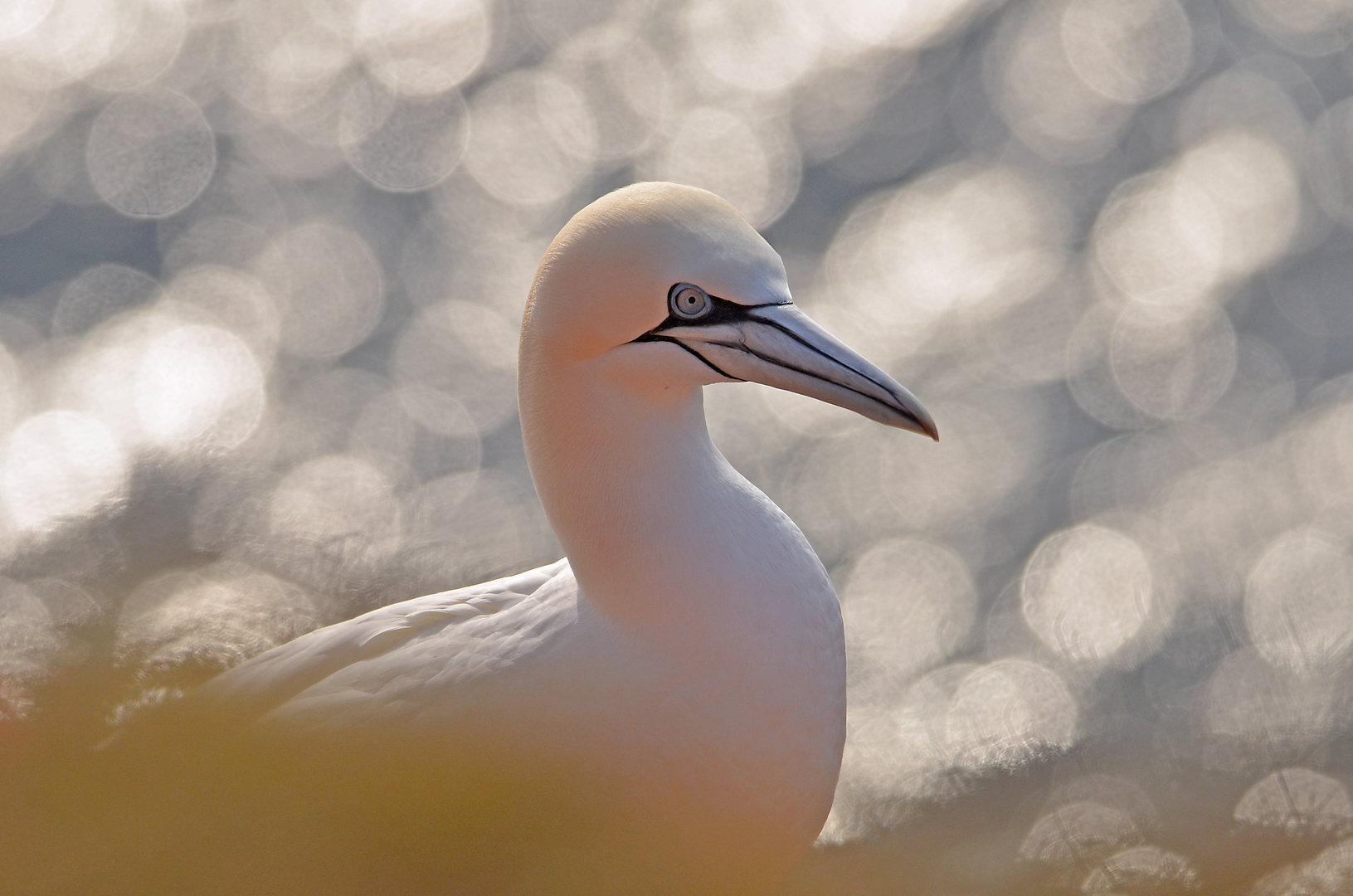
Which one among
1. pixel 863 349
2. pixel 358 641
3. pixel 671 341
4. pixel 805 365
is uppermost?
pixel 863 349

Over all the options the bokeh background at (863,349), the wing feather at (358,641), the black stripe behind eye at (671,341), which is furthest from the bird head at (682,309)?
the bokeh background at (863,349)

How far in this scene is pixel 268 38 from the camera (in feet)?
31.4

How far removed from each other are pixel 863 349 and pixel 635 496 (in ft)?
17.1

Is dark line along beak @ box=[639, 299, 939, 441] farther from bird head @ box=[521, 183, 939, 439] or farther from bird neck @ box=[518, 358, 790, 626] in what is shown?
bird neck @ box=[518, 358, 790, 626]

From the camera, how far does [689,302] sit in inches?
91.5

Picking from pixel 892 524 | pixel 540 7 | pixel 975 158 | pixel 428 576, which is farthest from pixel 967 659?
pixel 540 7

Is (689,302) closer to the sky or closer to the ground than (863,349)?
closer to the ground

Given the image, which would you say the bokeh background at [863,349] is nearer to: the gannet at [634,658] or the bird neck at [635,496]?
the gannet at [634,658]

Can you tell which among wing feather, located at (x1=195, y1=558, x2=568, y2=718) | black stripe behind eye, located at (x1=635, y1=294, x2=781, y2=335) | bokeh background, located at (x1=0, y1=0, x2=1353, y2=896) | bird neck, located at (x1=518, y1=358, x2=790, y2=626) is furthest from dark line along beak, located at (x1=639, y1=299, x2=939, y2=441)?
bokeh background, located at (x1=0, y1=0, x2=1353, y2=896)

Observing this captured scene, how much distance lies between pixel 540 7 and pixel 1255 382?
5.94m

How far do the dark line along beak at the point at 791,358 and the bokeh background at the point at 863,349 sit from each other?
1.34m

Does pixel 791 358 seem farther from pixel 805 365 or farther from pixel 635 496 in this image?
pixel 635 496

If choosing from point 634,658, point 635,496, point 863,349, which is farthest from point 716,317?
point 863,349

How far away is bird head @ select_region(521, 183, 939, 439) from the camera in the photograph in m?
Answer: 2.28
